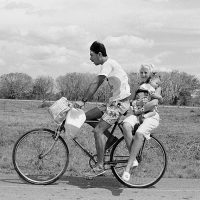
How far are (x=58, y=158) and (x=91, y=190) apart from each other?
0.75 metres

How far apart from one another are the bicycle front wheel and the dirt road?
0.52ft

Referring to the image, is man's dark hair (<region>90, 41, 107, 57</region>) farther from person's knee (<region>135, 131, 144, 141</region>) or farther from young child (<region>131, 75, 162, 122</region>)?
person's knee (<region>135, 131, 144, 141</region>)

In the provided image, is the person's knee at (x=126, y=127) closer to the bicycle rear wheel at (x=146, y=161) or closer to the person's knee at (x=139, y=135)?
the person's knee at (x=139, y=135)

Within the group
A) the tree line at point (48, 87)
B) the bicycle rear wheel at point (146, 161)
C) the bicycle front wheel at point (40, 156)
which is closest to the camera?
the bicycle front wheel at point (40, 156)

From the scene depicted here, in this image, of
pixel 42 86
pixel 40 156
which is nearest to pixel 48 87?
pixel 42 86

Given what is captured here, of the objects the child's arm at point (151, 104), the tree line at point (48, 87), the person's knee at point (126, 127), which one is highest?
the child's arm at point (151, 104)

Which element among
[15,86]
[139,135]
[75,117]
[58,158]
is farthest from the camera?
[15,86]

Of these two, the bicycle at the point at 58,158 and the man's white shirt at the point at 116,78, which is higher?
the man's white shirt at the point at 116,78

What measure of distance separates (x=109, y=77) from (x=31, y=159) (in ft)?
5.58

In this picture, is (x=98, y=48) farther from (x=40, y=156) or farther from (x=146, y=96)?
(x=40, y=156)

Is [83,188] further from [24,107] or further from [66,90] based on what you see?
[66,90]

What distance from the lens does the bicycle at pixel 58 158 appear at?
613cm

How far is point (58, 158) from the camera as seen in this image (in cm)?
620

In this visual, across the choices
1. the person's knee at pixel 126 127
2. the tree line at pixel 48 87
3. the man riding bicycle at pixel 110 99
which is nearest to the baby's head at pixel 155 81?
the man riding bicycle at pixel 110 99
